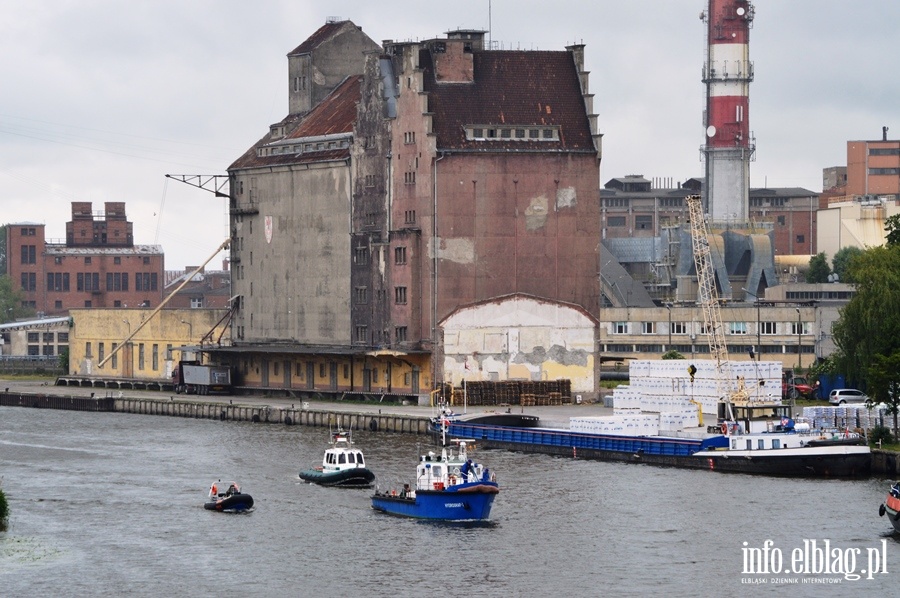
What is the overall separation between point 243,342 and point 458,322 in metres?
33.0

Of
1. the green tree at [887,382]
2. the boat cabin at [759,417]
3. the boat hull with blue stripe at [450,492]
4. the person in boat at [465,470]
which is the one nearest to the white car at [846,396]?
the boat cabin at [759,417]

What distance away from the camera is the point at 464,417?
12119 centimetres

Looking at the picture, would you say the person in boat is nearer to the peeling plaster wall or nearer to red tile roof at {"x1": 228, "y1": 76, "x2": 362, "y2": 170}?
the peeling plaster wall

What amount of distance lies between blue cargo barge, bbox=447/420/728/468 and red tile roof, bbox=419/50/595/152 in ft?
83.6

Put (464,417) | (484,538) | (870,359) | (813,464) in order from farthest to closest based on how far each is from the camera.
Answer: (464,417) → (870,359) → (813,464) → (484,538)

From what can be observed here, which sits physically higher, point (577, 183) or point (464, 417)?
point (577, 183)

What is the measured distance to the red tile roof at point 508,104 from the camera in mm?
135500

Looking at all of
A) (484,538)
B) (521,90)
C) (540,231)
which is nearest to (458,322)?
(540,231)

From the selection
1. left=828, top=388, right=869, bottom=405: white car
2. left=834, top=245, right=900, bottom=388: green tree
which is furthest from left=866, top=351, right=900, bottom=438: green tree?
left=828, top=388, right=869, bottom=405: white car

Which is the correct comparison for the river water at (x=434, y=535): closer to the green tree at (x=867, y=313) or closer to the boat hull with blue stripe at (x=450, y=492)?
the boat hull with blue stripe at (x=450, y=492)

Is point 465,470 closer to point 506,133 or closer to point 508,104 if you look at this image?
point 506,133

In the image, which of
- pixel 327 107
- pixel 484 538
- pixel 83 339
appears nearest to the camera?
pixel 484 538

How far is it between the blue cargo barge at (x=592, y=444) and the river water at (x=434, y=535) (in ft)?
4.83

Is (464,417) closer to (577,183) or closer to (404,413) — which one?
(404,413)
